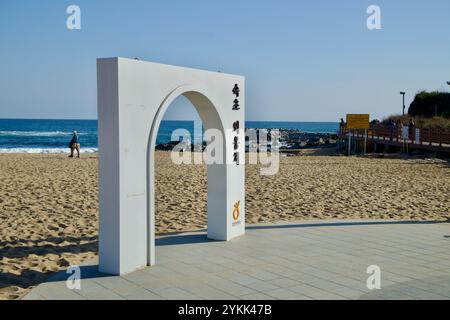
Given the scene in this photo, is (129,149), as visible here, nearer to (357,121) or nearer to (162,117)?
(162,117)

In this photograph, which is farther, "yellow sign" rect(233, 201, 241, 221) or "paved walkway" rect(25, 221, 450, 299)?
"yellow sign" rect(233, 201, 241, 221)

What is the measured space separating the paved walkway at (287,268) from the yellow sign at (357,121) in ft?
76.2

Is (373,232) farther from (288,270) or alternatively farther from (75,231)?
(75,231)

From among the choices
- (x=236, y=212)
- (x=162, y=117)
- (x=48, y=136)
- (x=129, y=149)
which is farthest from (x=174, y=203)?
(x=48, y=136)

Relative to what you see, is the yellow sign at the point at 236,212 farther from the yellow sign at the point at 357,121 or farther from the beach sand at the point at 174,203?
the yellow sign at the point at 357,121

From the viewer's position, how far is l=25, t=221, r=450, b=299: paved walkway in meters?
5.35

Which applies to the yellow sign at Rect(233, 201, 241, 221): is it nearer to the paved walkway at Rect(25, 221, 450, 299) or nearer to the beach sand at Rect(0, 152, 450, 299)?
the paved walkway at Rect(25, 221, 450, 299)

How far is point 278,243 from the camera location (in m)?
7.70

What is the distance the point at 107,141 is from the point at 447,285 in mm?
4138

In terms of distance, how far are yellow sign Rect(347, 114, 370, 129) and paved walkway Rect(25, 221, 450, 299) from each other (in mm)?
23219

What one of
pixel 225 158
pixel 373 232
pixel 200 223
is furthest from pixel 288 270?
pixel 200 223

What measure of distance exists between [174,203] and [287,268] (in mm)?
5981

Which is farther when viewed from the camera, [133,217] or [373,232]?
[373,232]

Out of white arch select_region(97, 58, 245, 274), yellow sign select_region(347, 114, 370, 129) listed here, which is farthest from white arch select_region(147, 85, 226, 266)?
yellow sign select_region(347, 114, 370, 129)
